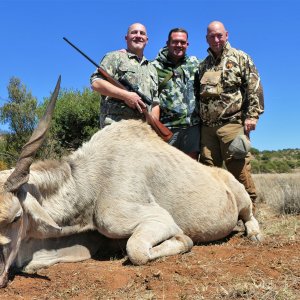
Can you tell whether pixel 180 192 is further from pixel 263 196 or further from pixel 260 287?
pixel 263 196

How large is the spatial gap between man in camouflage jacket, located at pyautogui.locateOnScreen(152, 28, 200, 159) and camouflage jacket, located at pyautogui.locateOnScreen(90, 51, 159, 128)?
20.3 inches

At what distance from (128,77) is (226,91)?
1.59 meters

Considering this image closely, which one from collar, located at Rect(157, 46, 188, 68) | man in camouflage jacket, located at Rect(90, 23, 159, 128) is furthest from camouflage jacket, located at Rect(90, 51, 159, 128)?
collar, located at Rect(157, 46, 188, 68)

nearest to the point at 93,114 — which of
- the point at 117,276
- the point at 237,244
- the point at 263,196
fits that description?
the point at 263,196

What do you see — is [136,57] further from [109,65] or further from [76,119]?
[76,119]

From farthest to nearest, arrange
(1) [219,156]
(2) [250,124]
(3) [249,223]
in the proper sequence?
1. (1) [219,156]
2. (2) [250,124]
3. (3) [249,223]

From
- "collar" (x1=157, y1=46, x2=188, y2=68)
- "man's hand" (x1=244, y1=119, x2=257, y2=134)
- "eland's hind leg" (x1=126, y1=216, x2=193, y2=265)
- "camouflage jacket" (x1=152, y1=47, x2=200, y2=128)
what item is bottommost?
"eland's hind leg" (x1=126, y1=216, x2=193, y2=265)

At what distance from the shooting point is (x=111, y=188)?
5.74 m

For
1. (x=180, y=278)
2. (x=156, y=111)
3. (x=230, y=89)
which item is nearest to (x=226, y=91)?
(x=230, y=89)

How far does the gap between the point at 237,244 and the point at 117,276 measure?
2382 millimetres

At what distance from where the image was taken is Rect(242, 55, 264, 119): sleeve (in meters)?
7.55

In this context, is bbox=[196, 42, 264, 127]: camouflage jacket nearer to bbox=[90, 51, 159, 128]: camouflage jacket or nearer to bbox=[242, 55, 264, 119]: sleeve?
bbox=[242, 55, 264, 119]: sleeve

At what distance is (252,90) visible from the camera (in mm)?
7617

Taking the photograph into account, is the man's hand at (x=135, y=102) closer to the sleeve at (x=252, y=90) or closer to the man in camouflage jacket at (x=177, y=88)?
the man in camouflage jacket at (x=177, y=88)
